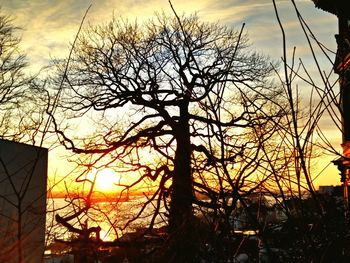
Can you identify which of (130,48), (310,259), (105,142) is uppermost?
(130,48)

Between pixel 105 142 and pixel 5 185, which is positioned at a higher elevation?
pixel 105 142

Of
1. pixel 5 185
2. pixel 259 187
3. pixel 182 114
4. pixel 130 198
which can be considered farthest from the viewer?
pixel 182 114

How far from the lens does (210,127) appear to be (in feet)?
5.42

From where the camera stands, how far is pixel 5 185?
7852 mm

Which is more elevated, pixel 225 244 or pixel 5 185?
pixel 5 185

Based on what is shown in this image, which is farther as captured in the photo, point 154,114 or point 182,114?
point 154,114

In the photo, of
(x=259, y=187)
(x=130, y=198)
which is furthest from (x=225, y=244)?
(x=130, y=198)

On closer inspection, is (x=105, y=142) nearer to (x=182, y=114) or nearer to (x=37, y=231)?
(x=182, y=114)

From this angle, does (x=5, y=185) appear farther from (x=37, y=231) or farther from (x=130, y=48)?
(x=130, y=48)

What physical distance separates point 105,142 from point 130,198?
1489 centimetres

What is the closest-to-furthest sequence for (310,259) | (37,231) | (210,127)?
(310,259) < (210,127) < (37,231)

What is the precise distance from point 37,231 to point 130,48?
12062mm

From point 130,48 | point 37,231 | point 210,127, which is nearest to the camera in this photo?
point 210,127

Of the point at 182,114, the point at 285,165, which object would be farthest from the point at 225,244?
the point at 182,114
